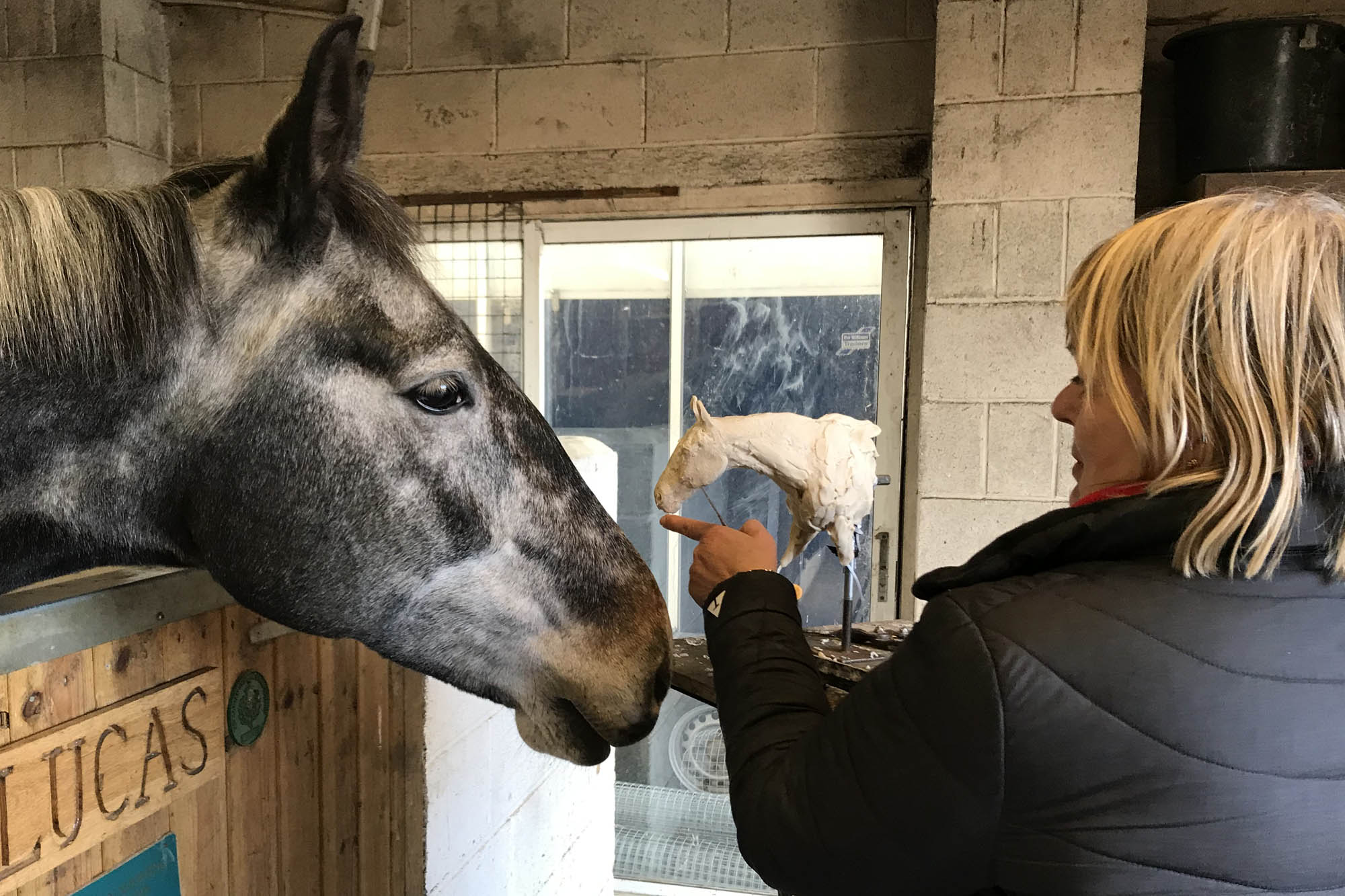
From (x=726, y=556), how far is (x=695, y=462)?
0.30 metres

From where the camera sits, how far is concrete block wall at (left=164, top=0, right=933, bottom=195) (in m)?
2.51

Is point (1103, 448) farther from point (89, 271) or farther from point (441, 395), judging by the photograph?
point (89, 271)

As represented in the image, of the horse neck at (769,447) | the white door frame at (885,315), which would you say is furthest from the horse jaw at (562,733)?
the white door frame at (885,315)

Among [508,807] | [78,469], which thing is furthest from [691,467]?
[508,807]

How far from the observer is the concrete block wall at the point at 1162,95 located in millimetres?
2309

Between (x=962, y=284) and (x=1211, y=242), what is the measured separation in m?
1.66

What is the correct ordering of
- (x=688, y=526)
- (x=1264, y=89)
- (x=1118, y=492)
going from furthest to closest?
(x=1264, y=89), (x=688, y=526), (x=1118, y=492)

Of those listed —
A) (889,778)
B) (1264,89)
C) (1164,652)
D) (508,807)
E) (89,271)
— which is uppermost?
(1264,89)

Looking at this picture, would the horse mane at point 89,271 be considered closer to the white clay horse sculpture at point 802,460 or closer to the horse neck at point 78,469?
the horse neck at point 78,469

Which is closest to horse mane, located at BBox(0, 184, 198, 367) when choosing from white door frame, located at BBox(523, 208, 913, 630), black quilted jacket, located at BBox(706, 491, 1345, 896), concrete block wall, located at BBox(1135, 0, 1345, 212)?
black quilted jacket, located at BBox(706, 491, 1345, 896)

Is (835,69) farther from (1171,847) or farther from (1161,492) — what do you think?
(1171,847)

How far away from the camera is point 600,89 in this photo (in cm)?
267

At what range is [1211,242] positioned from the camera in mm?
613

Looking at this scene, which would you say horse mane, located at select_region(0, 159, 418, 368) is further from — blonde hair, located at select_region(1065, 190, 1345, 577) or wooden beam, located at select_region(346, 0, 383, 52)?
wooden beam, located at select_region(346, 0, 383, 52)
